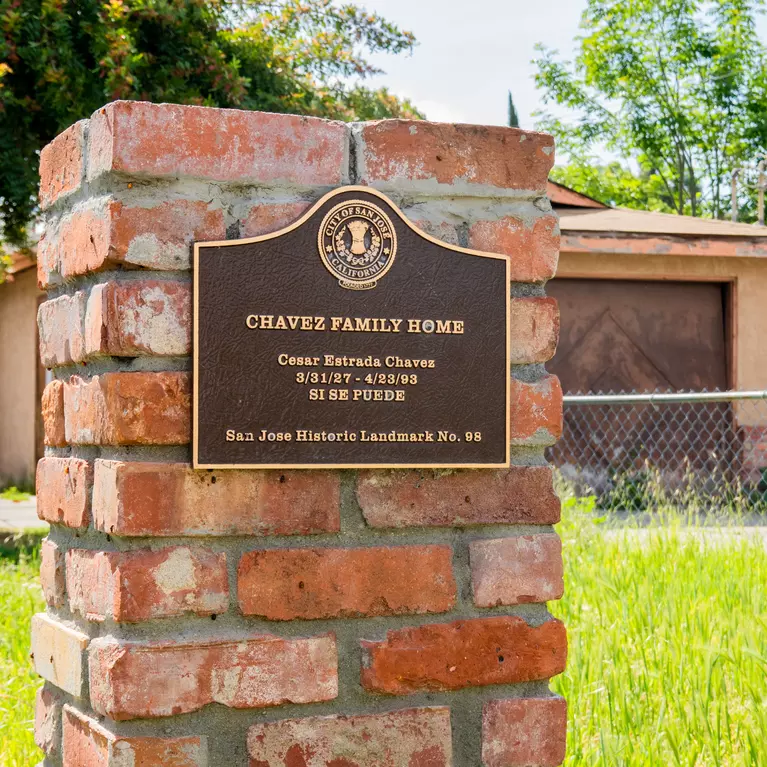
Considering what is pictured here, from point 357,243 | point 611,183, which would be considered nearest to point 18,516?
point 357,243

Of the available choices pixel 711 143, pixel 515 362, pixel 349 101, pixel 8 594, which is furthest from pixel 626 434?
pixel 711 143

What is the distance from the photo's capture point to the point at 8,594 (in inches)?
206

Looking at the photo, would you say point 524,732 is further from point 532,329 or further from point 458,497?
point 532,329

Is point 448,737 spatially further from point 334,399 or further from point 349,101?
point 349,101

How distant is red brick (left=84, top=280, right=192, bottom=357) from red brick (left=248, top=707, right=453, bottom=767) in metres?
0.80

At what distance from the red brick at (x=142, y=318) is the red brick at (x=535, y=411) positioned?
750mm

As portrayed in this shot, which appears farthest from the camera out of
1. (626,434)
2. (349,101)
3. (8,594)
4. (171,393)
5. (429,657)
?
(349,101)

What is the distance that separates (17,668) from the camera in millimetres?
4125

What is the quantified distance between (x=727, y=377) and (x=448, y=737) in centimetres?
822

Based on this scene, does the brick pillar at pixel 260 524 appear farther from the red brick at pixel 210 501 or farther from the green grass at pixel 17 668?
the green grass at pixel 17 668

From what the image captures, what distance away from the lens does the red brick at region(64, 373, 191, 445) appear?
2.28m

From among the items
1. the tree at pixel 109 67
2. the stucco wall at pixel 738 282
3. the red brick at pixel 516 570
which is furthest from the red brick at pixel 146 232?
the stucco wall at pixel 738 282

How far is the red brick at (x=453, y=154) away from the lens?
2.50 m

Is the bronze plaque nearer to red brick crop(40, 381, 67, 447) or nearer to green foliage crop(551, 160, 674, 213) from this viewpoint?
red brick crop(40, 381, 67, 447)
